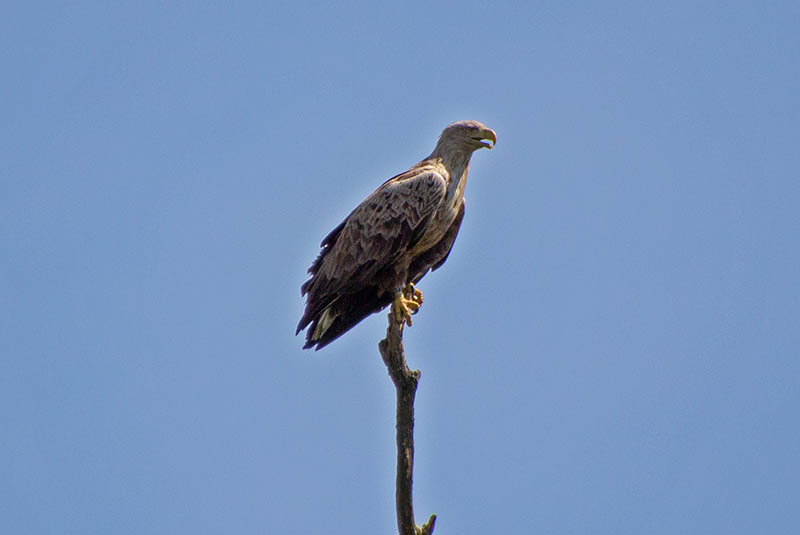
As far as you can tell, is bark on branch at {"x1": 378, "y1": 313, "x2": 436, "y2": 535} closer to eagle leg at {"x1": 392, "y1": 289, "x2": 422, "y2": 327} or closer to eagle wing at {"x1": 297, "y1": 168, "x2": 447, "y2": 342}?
eagle leg at {"x1": 392, "y1": 289, "x2": 422, "y2": 327}

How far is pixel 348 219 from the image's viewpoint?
9.44 m

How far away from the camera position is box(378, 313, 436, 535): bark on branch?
7.41 metres

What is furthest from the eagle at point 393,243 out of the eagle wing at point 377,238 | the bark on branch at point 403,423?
the bark on branch at point 403,423

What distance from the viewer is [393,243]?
894 cm

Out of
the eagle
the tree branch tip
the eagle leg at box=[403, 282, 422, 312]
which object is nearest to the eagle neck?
the eagle

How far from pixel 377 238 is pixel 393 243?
16cm

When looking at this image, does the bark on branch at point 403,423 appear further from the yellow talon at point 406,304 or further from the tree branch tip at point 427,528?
the yellow talon at point 406,304

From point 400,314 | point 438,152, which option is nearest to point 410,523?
point 400,314

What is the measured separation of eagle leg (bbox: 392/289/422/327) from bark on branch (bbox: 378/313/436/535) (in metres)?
0.65

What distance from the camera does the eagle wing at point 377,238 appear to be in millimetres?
8938

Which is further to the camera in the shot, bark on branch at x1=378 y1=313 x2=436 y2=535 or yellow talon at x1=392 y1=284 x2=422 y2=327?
yellow talon at x1=392 y1=284 x2=422 y2=327

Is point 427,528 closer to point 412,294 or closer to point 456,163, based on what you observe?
point 412,294

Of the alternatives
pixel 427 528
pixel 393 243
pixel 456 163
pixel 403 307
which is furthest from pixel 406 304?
pixel 427 528

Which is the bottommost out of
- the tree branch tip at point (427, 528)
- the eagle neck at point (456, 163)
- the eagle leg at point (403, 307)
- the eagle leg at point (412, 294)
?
the tree branch tip at point (427, 528)
